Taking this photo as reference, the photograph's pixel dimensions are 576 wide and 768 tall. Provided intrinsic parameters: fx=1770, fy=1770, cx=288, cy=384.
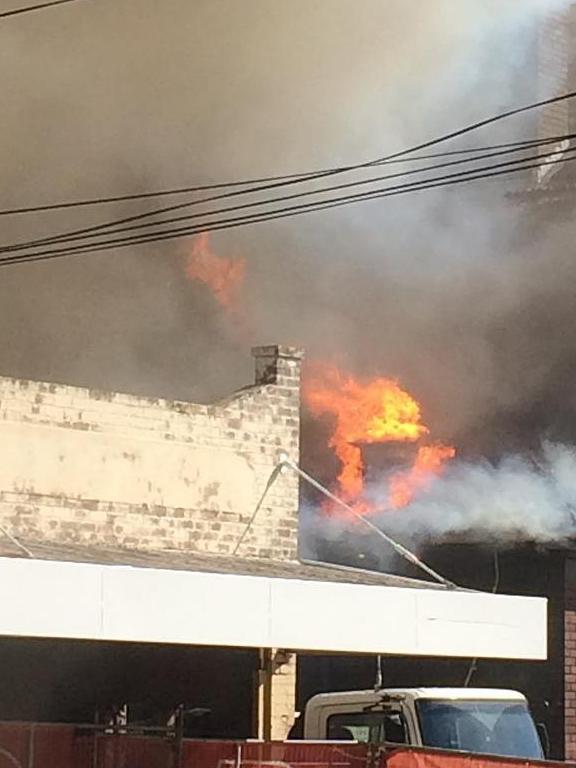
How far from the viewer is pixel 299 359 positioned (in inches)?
656

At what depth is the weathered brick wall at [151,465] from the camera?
48.6 ft

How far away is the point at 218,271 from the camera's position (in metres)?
26.0

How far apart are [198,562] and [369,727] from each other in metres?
2.08

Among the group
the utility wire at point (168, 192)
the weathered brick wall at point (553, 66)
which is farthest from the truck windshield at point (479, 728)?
the weathered brick wall at point (553, 66)

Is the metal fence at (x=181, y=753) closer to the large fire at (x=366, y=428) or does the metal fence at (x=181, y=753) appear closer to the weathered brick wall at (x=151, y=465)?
the weathered brick wall at (x=151, y=465)

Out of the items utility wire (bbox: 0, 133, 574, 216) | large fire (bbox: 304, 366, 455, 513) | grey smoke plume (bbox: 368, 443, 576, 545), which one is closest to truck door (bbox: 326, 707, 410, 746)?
grey smoke plume (bbox: 368, 443, 576, 545)

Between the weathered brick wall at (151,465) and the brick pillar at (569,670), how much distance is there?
315 cm

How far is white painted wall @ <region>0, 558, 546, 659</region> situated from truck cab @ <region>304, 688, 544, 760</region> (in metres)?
0.42

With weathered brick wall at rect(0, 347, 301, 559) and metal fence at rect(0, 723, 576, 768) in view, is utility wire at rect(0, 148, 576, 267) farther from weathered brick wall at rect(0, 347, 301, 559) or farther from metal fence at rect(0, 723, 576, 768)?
metal fence at rect(0, 723, 576, 768)

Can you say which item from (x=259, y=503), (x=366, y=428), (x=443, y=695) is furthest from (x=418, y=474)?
(x=443, y=695)

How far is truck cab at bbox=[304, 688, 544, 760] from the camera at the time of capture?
1327 centimetres

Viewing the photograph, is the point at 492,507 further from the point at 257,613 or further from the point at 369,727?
the point at 257,613

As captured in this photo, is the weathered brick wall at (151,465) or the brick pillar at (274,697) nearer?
the weathered brick wall at (151,465)

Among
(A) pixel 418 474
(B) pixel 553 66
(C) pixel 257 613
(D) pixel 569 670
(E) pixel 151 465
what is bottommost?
(D) pixel 569 670
